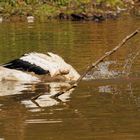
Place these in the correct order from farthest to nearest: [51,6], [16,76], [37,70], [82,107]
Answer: [51,6] → [37,70] → [16,76] → [82,107]

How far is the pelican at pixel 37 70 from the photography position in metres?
14.3

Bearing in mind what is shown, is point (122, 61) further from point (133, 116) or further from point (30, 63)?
point (133, 116)

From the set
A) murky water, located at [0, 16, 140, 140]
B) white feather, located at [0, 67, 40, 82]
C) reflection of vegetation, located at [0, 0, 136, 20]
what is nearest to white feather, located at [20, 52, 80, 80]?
white feather, located at [0, 67, 40, 82]

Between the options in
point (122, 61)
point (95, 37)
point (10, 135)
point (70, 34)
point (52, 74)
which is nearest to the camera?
point (10, 135)

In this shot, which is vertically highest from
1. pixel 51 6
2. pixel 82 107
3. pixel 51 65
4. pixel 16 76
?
pixel 51 6

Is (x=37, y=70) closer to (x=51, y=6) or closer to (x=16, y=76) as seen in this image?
(x=16, y=76)

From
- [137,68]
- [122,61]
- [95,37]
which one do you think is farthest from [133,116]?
[95,37]

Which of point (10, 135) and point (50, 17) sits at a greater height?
point (50, 17)

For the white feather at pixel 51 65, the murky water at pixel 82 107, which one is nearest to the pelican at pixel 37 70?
the white feather at pixel 51 65

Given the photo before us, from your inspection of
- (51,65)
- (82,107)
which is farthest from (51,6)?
(82,107)

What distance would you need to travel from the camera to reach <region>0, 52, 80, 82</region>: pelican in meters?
14.3

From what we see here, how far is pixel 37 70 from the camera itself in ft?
48.1

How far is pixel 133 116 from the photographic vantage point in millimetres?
9297

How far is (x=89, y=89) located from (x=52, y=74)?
215 centimetres
